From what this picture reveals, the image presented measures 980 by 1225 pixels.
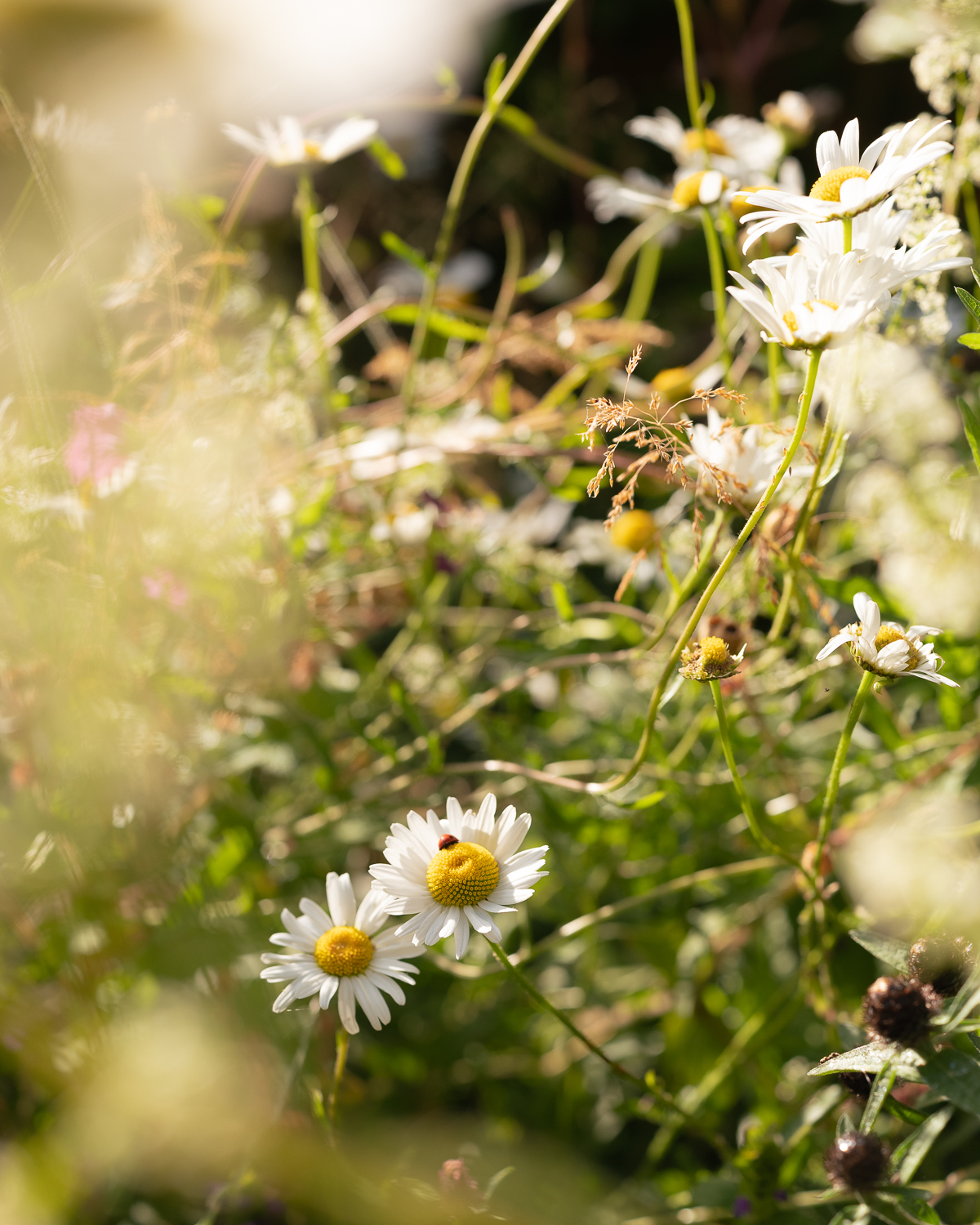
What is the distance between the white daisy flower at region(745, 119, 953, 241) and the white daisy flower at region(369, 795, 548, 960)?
24cm

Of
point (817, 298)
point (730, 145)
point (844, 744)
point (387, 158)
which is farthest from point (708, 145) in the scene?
point (844, 744)

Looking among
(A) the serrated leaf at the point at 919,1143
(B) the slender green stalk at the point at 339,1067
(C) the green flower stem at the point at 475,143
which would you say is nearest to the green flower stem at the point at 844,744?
→ (A) the serrated leaf at the point at 919,1143

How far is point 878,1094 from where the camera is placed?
315mm

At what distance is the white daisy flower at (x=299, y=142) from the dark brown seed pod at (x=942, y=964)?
0.49 m

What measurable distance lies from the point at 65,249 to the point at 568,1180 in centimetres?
60

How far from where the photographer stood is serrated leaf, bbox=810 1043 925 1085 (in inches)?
12.4

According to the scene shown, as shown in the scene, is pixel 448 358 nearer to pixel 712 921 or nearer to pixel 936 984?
pixel 712 921

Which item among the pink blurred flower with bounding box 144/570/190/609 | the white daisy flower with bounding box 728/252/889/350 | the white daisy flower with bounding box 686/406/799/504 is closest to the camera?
the white daisy flower with bounding box 728/252/889/350

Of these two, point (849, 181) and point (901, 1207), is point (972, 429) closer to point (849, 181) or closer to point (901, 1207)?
point (849, 181)

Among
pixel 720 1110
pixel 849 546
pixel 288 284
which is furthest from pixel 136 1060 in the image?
pixel 288 284

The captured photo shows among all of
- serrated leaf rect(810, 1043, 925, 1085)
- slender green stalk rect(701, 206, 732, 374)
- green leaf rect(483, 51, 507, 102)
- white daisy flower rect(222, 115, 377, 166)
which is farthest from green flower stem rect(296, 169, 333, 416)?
serrated leaf rect(810, 1043, 925, 1085)

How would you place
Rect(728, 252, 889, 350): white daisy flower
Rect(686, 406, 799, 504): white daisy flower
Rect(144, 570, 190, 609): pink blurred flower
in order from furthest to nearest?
Rect(144, 570, 190, 609): pink blurred flower
Rect(686, 406, 799, 504): white daisy flower
Rect(728, 252, 889, 350): white daisy flower

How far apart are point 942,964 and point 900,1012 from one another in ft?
0.11

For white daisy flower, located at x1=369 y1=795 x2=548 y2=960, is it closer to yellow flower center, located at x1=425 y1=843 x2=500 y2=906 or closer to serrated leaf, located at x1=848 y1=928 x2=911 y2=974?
yellow flower center, located at x1=425 y1=843 x2=500 y2=906
